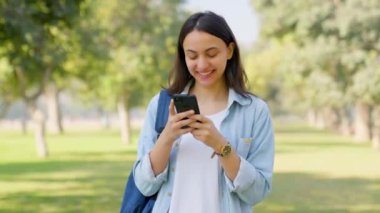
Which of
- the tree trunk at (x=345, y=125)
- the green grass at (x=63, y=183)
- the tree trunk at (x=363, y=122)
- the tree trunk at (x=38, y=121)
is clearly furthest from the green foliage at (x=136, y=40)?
the tree trunk at (x=345, y=125)

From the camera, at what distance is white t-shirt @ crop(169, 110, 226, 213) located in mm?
2746

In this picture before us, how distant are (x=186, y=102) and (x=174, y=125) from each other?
0.10m

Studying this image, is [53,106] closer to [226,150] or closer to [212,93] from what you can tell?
[212,93]

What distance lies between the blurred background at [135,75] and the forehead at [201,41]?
210 inches

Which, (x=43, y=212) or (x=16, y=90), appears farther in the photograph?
A: (x=16, y=90)

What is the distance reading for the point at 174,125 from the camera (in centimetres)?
262

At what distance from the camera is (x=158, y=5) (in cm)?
3712

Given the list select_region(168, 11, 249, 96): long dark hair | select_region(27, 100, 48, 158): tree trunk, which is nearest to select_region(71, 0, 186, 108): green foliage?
select_region(27, 100, 48, 158): tree trunk

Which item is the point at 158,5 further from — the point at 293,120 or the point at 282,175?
the point at 293,120

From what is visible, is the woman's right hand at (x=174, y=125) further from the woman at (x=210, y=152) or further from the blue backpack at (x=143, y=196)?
the blue backpack at (x=143, y=196)

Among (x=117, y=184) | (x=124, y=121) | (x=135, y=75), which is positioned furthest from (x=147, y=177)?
(x=124, y=121)

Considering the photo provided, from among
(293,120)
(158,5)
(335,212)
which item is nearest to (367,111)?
(158,5)

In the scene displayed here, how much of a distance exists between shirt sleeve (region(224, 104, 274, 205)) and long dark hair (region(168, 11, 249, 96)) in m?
0.16

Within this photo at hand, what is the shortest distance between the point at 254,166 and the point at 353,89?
1084 inches
